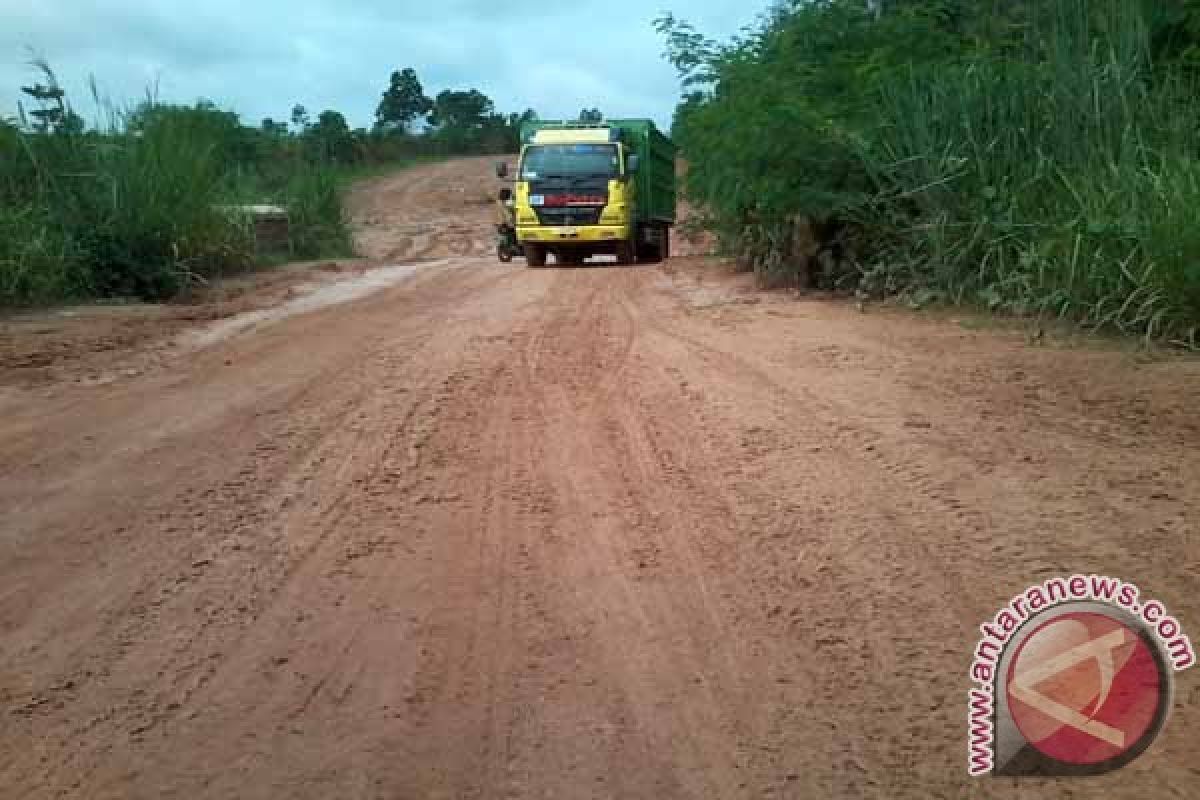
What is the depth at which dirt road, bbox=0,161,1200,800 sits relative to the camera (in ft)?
9.93

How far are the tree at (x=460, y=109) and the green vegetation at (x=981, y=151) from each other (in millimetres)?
58070

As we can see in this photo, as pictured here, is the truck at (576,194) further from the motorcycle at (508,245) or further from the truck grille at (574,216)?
the motorcycle at (508,245)

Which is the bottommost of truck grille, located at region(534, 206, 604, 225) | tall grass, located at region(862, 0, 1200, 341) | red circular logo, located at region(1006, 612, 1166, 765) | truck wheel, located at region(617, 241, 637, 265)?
truck wheel, located at region(617, 241, 637, 265)

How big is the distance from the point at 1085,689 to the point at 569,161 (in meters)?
19.8

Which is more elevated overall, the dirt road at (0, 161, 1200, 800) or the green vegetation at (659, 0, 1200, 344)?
the green vegetation at (659, 0, 1200, 344)

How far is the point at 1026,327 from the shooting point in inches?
361

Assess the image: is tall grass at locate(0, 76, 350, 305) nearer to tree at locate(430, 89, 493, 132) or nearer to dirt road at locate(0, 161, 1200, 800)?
dirt road at locate(0, 161, 1200, 800)

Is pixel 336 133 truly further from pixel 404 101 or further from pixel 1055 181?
pixel 1055 181

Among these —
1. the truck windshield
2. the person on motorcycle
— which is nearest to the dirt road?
the truck windshield

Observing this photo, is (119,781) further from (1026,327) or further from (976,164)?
(976,164)

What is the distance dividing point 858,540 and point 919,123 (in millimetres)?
7613

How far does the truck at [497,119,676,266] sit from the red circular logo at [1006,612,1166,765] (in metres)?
18.9

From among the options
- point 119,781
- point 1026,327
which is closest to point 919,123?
point 1026,327

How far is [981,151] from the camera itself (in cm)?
1059
